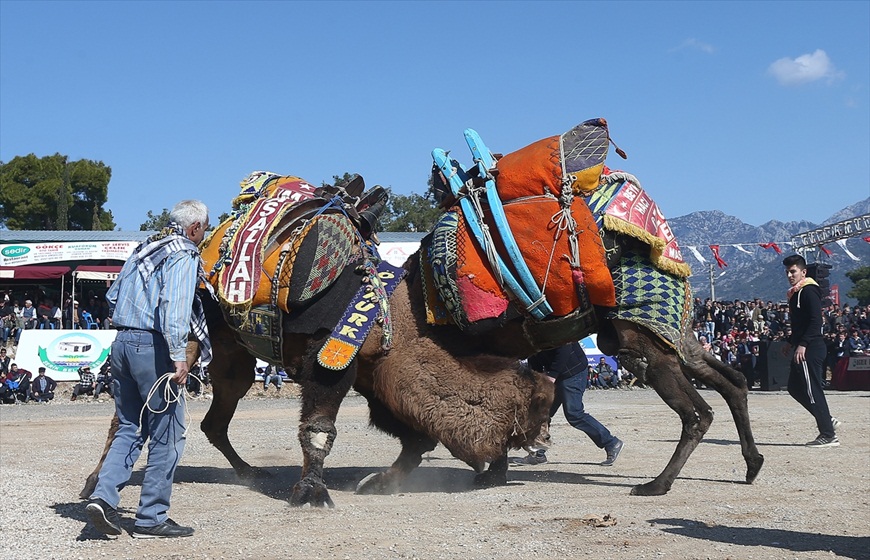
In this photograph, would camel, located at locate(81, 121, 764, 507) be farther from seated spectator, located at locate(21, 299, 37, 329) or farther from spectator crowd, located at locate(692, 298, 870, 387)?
seated spectator, located at locate(21, 299, 37, 329)

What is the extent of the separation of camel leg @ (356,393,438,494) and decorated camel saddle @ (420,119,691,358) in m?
1.07

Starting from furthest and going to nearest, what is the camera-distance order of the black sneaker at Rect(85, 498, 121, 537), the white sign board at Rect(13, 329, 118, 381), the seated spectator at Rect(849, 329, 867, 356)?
1. the seated spectator at Rect(849, 329, 867, 356)
2. the white sign board at Rect(13, 329, 118, 381)
3. the black sneaker at Rect(85, 498, 121, 537)

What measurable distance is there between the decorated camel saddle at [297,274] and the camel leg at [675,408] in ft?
7.08

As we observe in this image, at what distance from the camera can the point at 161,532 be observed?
532cm

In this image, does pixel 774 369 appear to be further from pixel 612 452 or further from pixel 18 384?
pixel 18 384

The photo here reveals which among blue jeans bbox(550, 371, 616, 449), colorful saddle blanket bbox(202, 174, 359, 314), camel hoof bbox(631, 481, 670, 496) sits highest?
colorful saddle blanket bbox(202, 174, 359, 314)

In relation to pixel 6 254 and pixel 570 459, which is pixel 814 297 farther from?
pixel 6 254

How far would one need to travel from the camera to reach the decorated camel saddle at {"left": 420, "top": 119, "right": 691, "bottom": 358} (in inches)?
256

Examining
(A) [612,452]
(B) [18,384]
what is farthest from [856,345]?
(B) [18,384]

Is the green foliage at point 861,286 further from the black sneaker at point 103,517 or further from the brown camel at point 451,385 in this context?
the black sneaker at point 103,517

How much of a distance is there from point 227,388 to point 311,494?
1978mm

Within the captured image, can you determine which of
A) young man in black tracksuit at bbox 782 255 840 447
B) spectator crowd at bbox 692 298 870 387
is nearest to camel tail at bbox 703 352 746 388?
young man in black tracksuit at bbox 782 255 840 447

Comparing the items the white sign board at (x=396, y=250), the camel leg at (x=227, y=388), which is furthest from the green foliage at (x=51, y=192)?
the camel leg at (x=227, y=388)

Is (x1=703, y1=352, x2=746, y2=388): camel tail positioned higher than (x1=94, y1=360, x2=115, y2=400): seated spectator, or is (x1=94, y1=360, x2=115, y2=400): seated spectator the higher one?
(x1=703, y1=352, x2=746, y2=388): camel tail
